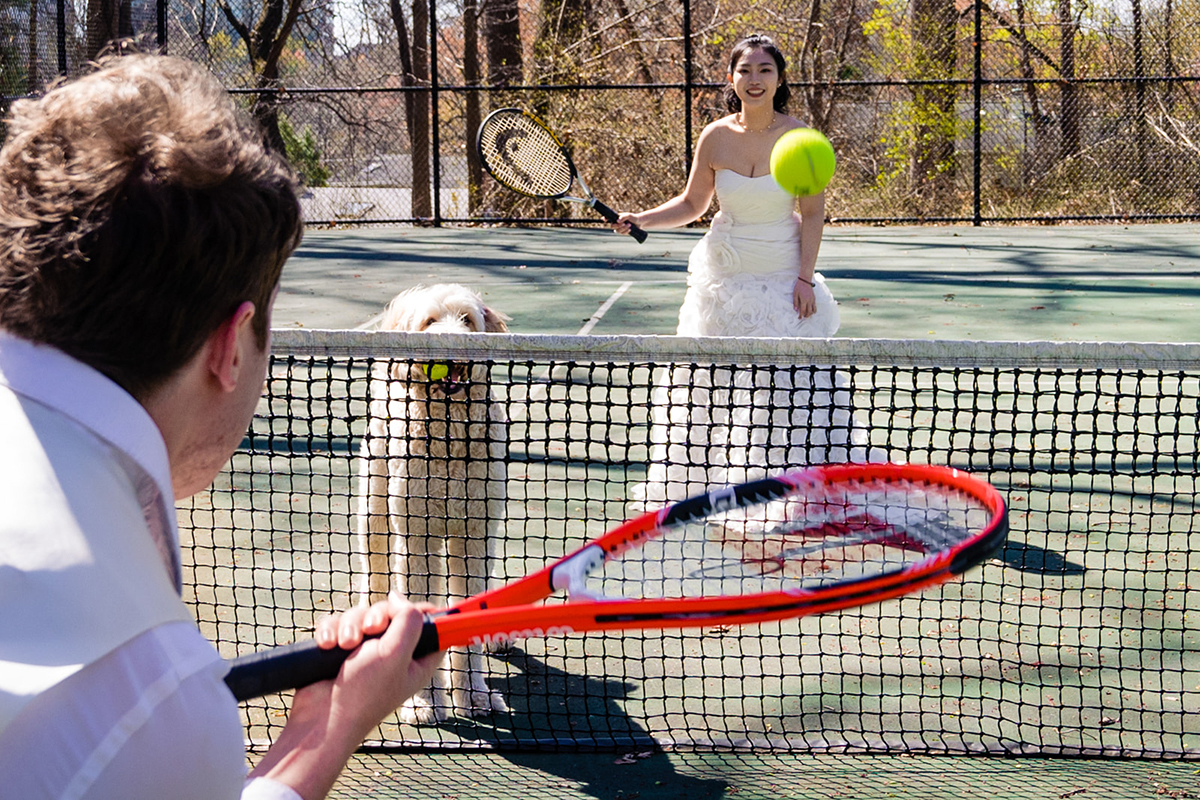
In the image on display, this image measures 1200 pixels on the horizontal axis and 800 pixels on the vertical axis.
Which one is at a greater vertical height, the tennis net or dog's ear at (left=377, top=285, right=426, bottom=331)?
dog's ear at (left=377, top=285, right=426, bottom=331)

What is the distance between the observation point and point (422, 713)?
379 centimetres

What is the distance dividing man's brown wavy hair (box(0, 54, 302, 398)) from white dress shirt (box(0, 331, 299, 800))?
115 mm

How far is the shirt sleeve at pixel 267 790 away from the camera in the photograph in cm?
125

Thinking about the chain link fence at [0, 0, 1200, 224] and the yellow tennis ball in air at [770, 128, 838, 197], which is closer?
the yellow tennis ball in air at [770, 128, 838, 197]

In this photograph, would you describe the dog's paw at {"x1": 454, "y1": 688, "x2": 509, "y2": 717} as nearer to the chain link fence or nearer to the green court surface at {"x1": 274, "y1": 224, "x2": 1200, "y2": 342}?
the green court surface at {"x1": 274, "y1": 224, "x2": 1200, "y2": 342}

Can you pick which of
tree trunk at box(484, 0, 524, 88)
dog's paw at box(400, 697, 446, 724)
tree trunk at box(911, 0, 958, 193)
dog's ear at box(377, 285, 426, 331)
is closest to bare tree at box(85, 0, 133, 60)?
tree trunk at box(484, 0, 524, 88)

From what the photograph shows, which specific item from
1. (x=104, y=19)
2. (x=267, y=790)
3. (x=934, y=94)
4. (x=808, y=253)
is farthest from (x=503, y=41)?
(x=267, y=790)

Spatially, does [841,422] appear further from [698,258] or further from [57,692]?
[57,692]

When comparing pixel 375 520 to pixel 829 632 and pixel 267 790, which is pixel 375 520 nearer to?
pixel 829 632

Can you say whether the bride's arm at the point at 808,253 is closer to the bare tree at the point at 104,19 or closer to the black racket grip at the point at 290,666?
the black racket grip at the point at 290,666

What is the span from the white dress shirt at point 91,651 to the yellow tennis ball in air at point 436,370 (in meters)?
2.73

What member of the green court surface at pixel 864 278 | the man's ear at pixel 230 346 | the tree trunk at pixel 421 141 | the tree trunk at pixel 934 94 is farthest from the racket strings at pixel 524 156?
the tree trunk at pixel 934 94

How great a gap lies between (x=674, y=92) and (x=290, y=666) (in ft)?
64.8

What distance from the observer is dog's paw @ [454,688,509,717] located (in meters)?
3.80
